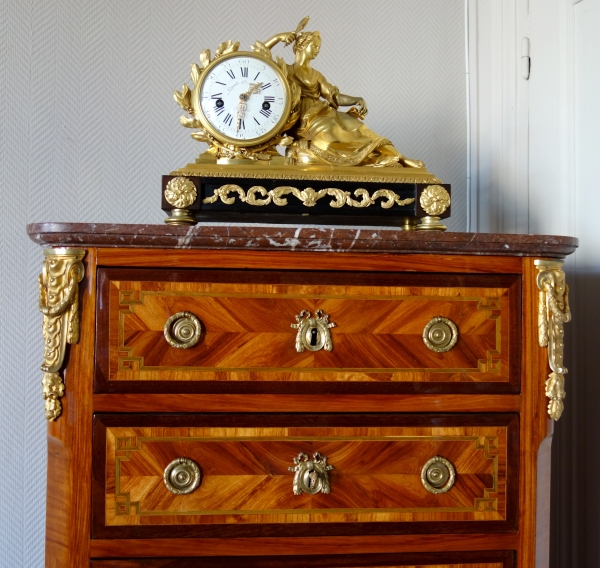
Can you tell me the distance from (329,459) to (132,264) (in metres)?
0.40

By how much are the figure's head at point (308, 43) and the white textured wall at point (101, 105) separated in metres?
0.39

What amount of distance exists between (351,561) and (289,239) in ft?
1.60

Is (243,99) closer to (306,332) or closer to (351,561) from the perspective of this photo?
(306,332)

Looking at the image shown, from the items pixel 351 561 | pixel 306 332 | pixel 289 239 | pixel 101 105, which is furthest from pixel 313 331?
→ pixel 101 105

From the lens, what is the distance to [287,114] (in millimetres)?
1166

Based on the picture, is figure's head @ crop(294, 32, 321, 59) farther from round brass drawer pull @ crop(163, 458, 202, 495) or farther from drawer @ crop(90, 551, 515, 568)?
drawer @ crop(90, 551, 515, 568)

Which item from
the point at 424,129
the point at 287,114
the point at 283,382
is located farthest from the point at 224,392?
the point at 424,129

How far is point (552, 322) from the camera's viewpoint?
1037 millimetres

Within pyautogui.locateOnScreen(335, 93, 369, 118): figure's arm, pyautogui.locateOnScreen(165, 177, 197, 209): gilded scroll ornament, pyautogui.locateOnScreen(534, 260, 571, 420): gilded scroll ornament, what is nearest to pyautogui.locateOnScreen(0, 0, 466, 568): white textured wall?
pyautogui.locateOnScreen(335, 93, 369, 118): figure's arm

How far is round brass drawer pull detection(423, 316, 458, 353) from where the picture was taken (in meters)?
1.03

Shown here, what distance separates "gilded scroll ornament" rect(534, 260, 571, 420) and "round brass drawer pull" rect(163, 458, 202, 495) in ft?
1.77

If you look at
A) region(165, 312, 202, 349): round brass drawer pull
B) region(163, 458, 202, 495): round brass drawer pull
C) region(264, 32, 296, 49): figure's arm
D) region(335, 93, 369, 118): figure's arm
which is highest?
region(264, 32, 296, 49): figure's arm

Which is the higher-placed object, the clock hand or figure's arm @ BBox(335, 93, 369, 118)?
figure's arm @ BBox(335, 93, 369, 118)

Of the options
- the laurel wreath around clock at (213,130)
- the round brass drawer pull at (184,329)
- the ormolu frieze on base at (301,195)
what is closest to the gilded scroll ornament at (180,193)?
the ormolu frieze on base at (301,195)
